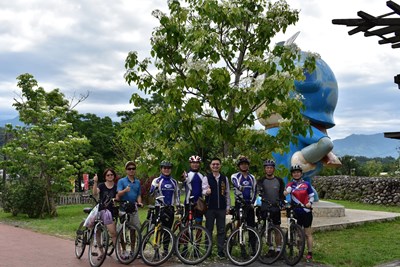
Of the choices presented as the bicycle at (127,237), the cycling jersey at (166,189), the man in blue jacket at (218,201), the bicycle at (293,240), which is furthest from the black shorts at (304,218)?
the bicycle at (127,237)

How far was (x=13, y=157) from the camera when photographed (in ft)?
59.6

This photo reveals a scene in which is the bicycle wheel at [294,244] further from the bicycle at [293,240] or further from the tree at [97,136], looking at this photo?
the tree at [97,136]

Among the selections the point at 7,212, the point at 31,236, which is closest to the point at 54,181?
the point at 7,212

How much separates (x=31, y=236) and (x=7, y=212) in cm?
776

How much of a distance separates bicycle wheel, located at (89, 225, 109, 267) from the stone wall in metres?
17.9

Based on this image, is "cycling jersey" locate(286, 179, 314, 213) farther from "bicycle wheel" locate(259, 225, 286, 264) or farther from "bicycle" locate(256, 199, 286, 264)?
"bicycle wheel" locate(259, 225, 286, 264)

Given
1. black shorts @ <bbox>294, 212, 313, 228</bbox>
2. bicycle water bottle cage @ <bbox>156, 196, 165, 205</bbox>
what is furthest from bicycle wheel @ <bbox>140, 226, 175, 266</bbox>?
black shorts @ <bbox>294, 212, 313, 228</bbox>

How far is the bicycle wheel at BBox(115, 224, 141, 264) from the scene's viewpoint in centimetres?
792

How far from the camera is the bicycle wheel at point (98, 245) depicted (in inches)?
303

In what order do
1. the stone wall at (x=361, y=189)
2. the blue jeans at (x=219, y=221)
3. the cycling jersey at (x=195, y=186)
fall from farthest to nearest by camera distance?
the stone wall at (x=361, y=189)
the blue jeans at (x=219, y=221)
the cycling jersey at (x=195, y=186)

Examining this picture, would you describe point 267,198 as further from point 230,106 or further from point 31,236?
point 31,236

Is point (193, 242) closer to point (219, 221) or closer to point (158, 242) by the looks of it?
point (158, 242)

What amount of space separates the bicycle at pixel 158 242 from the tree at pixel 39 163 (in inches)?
398

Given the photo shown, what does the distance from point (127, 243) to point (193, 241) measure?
1202mm
